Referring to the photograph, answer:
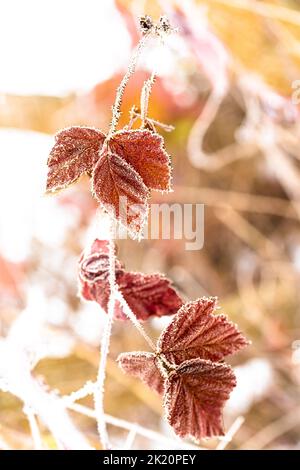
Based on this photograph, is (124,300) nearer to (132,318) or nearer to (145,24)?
(132,318)

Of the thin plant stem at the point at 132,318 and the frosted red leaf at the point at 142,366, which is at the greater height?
the thin plant stem at the point at 132,318

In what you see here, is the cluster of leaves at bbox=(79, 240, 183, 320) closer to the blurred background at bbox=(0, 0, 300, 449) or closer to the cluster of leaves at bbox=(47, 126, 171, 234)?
the cluster of leaves at bbox=(47, 126, 171, 234)

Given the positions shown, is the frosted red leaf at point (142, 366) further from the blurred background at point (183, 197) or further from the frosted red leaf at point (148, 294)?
the blurred background at point (183, 197)

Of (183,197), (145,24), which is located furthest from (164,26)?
(183,197)

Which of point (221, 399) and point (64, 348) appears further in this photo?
point (64, 348)

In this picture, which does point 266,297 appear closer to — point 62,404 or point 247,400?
point 247,400

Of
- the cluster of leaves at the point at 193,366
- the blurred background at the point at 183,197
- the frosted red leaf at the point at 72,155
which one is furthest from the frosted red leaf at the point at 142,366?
the blurred background at the point at 183,197

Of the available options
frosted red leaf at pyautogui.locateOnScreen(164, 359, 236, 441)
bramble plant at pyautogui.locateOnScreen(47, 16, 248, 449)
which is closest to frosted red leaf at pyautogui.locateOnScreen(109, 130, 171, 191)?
bramble plant at pyautogui.locateOnScreen(47, 16, 248, 449)
